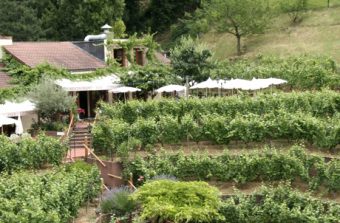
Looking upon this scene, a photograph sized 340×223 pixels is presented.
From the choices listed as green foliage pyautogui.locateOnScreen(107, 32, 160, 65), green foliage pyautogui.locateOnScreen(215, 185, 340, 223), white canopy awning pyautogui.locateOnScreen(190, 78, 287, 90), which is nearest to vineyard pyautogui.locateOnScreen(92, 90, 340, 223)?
green foliage pyautogui.locateOnScreen(215, 185, 340, 223)

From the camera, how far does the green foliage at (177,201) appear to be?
61.7ft

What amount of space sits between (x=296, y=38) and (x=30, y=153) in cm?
3656

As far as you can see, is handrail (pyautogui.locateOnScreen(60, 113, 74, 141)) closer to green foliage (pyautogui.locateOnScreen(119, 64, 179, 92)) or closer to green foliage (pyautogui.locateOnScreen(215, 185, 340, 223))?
green foliage (pyautogui.locateOnScreen(119, 64, 179, 92))

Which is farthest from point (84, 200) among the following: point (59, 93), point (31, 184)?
point (59, 93)

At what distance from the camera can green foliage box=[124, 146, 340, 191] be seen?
2233cm

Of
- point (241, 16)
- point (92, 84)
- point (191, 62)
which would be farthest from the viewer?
point (241, 16)

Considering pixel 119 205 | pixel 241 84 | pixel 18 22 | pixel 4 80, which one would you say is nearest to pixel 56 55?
pixel 4 80

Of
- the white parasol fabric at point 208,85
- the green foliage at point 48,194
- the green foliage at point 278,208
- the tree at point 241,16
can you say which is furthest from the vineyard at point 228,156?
the tree at point 241,16

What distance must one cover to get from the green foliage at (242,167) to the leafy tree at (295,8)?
3670cm

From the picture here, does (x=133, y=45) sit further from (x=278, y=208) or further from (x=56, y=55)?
(x=278, y=208)

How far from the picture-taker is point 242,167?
23156 millimetres

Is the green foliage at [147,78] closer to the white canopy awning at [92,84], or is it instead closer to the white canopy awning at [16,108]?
the white canopy awning at [92,84]

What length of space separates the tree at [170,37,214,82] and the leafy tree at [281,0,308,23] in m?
22.7

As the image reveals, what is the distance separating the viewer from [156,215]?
19.0 meters
